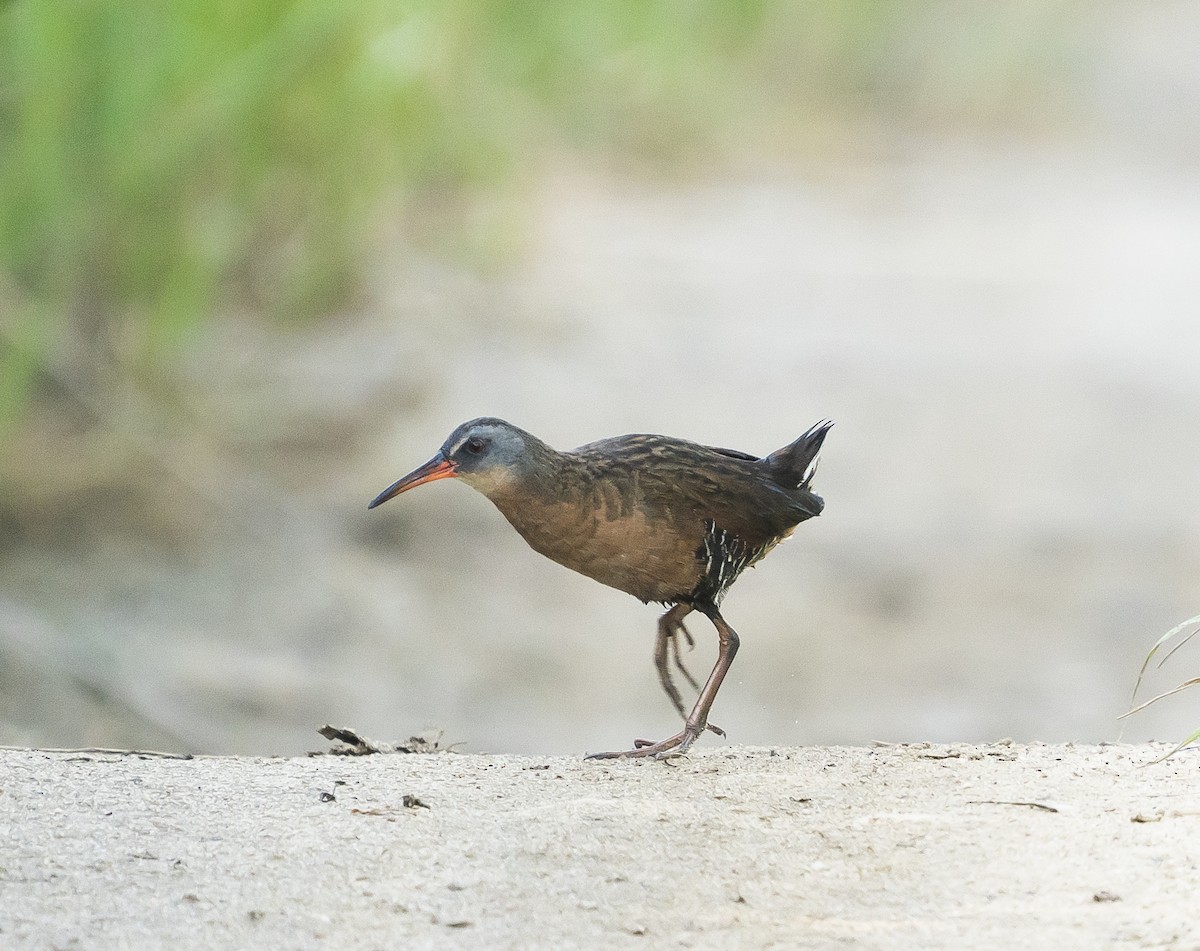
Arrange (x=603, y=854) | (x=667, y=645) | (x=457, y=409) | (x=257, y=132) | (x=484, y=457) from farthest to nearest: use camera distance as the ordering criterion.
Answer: (x=457, y=409)
(x=257, y=132)
(x=667, y=645)
(x=484, y=457)
(x=603, y=854)

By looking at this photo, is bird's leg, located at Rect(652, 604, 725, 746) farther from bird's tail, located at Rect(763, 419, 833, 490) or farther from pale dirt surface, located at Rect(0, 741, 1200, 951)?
pale dirt surface, located at Rect(0, 741, 1200, 951)

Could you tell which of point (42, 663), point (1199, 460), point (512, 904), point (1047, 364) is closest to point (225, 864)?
point (512, 904)

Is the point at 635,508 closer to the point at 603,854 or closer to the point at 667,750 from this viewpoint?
the point at 667,750

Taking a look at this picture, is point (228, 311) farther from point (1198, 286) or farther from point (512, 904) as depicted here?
point (1198, 286)

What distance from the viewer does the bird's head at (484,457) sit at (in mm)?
3115

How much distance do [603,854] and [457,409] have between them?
16.7 ft

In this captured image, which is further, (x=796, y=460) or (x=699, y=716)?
(x=796, y=460)

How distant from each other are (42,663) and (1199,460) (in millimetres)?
5393

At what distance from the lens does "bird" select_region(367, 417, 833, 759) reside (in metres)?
3.12

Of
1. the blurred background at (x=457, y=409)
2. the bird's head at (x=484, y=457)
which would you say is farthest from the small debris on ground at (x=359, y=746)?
the blurred background at (x=457, y=409)

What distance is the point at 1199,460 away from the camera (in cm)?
771

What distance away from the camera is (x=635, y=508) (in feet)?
10.3

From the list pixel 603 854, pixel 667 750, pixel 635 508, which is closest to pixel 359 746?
pixel 667 750

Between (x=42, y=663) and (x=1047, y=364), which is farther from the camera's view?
(x=1047, y=364)
